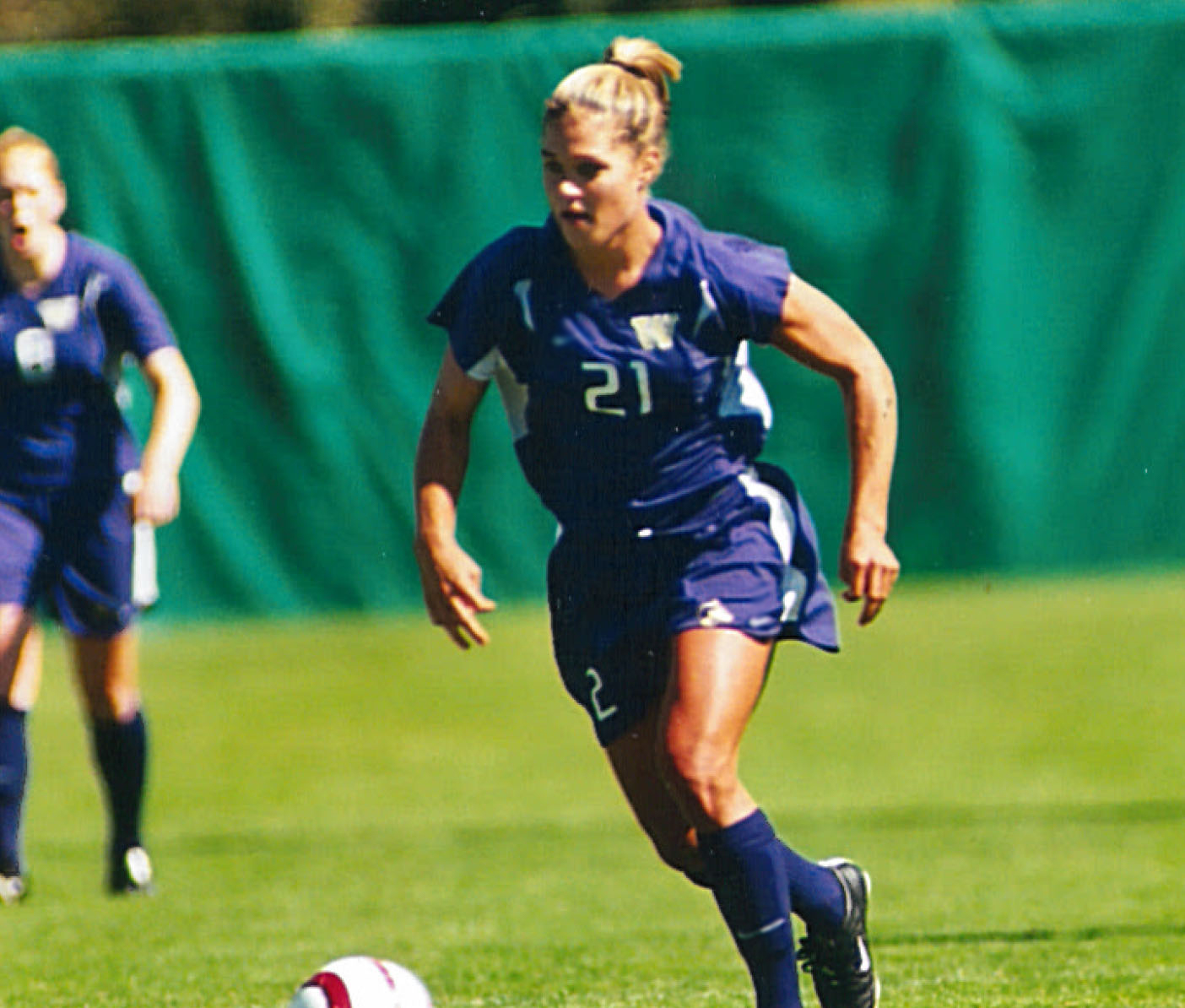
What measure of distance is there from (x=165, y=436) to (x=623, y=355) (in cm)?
242

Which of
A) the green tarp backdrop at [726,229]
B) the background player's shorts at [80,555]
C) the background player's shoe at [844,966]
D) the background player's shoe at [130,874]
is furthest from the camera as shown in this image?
the green tarp backdrop at [726,229]

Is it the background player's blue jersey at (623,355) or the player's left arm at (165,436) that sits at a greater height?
the background player's blue jersey at (623,355)

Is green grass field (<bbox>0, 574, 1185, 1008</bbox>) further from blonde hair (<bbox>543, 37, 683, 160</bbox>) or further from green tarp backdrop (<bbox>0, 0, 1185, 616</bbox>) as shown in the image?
blonde hair (<bbox>543, 37, 683, 160</bbox>)

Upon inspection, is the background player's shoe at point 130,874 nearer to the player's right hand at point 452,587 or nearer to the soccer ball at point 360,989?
the soccer ball at point 360,989

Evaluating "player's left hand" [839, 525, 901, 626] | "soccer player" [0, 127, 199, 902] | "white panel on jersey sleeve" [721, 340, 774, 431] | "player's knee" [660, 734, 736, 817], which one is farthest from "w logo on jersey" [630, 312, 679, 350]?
"soccer player" [0, 127, 199, 902]

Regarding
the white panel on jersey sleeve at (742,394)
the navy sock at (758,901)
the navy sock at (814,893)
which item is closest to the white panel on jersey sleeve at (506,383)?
the white panel on jersey sleeve at (742,394)

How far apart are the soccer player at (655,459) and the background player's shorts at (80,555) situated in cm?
243

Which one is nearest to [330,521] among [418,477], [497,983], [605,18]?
[605,18]

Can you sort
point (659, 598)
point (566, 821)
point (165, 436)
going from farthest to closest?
point (566, 821) → point (165, 436) → point (659, 598)

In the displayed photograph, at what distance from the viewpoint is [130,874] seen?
275 inches

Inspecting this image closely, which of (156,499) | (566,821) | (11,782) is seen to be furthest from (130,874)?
(566,821)

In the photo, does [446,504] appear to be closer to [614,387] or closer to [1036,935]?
[614,387]

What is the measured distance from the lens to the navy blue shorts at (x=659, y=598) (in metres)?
4.61

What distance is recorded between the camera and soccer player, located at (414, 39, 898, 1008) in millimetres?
4453
